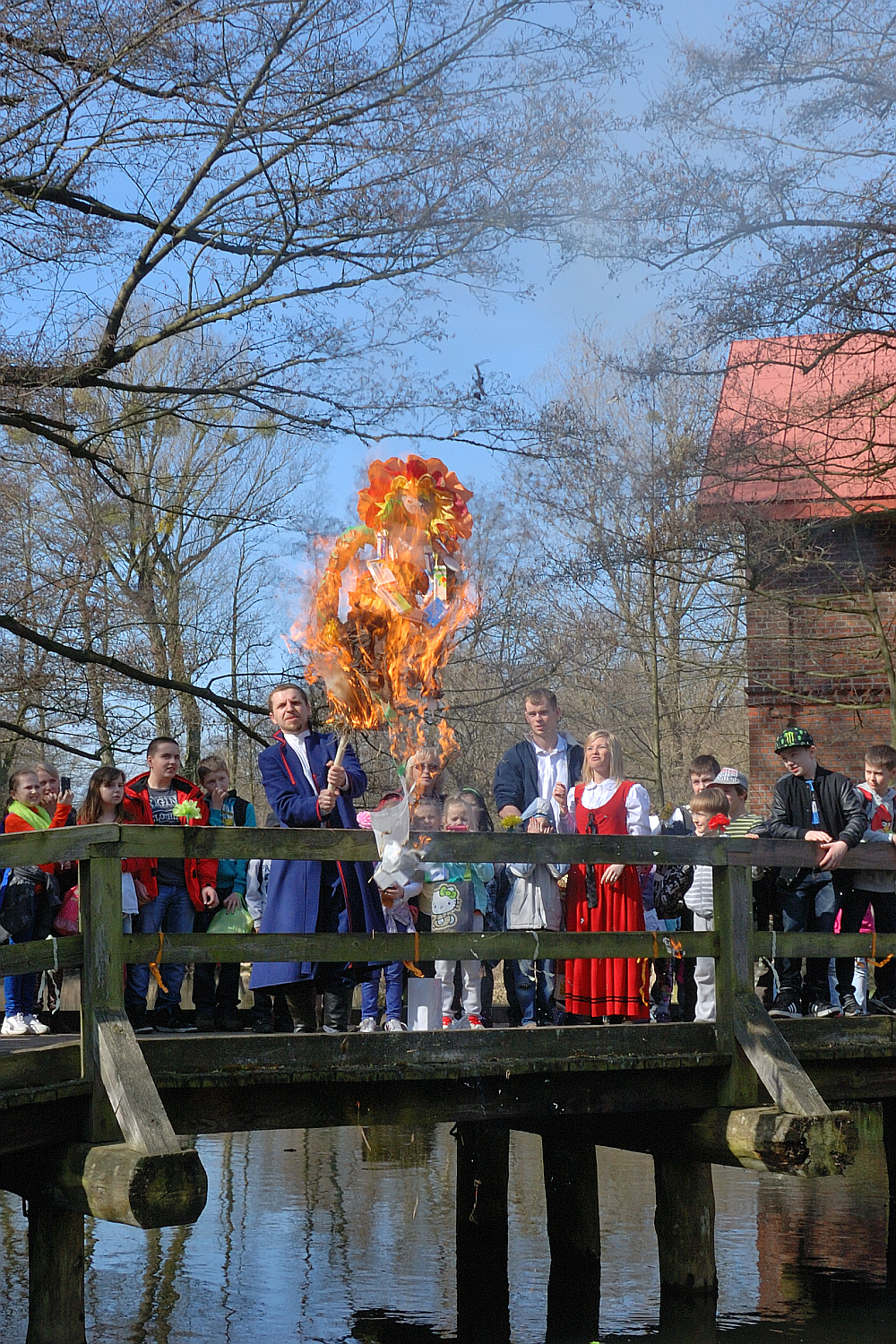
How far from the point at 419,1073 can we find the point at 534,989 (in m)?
Answer: 2.01

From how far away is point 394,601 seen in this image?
7.18 metres

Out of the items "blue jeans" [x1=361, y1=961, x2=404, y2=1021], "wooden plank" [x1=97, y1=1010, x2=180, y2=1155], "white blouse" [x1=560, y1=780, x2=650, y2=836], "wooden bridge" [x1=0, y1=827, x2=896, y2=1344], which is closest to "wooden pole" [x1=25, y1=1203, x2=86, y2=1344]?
"wooden bridge" [x1=0, y1=827, x2=896, y2=1344]

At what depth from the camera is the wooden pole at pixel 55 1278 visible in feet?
20.4

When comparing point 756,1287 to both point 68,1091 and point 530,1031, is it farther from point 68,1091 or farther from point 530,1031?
point 68,1091

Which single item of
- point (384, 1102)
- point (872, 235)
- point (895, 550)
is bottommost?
point (384, 1102)

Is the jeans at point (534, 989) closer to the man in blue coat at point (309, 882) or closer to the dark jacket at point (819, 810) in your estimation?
the man in blue coat at point (309, 882)

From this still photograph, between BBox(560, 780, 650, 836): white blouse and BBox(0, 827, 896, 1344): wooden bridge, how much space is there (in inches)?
35.5

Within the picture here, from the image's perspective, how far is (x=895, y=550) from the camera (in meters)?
19.4

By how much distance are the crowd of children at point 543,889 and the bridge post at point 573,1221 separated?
91 centimetres

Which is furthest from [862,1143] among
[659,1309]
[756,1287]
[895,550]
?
[895,550]

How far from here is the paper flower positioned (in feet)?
28.1

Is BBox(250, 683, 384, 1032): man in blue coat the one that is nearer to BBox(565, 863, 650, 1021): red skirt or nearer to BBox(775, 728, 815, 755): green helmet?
BBox(565, 863, 650, 1021): red skirt

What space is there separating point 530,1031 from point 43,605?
877cm

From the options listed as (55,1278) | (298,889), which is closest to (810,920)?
(298,889)
